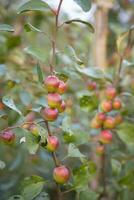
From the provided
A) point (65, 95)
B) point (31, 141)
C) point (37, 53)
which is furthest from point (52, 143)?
point (65, 95)

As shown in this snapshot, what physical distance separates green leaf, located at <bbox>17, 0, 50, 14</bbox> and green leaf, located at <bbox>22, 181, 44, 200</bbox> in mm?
337

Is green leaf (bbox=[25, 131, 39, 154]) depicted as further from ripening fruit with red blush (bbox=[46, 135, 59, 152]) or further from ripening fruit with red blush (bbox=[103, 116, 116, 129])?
ripening fruit with red blush (bbox=[103, 116, 116, 129])

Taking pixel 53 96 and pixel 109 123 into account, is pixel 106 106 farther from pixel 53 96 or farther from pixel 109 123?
pixel 53 96

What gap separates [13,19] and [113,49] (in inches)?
22.3

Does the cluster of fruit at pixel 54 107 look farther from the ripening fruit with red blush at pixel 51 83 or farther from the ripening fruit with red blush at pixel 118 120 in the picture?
the ripening fruit with red blush at pixel 118 120

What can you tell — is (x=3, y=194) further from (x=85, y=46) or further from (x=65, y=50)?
(x=85, y=46)

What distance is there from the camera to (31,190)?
0.77 m

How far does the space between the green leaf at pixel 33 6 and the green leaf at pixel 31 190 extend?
1.11ft

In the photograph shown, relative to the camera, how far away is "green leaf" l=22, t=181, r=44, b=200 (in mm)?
755

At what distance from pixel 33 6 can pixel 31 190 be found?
35 cm

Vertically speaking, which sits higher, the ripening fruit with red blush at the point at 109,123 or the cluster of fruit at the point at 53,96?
the cluster of fruit at the point at 53,96

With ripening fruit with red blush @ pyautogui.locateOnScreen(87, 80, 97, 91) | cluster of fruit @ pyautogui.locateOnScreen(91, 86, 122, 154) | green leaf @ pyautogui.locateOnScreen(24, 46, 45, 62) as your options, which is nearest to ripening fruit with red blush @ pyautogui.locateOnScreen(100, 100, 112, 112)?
cluster of fruit @ pyautogui.locateOnScreen(91, 86, 122, 154)

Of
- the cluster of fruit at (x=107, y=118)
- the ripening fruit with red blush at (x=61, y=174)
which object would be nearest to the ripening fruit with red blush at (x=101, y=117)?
the cluster of fruit at (x=107, y=118)

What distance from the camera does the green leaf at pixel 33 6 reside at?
0.70 m
